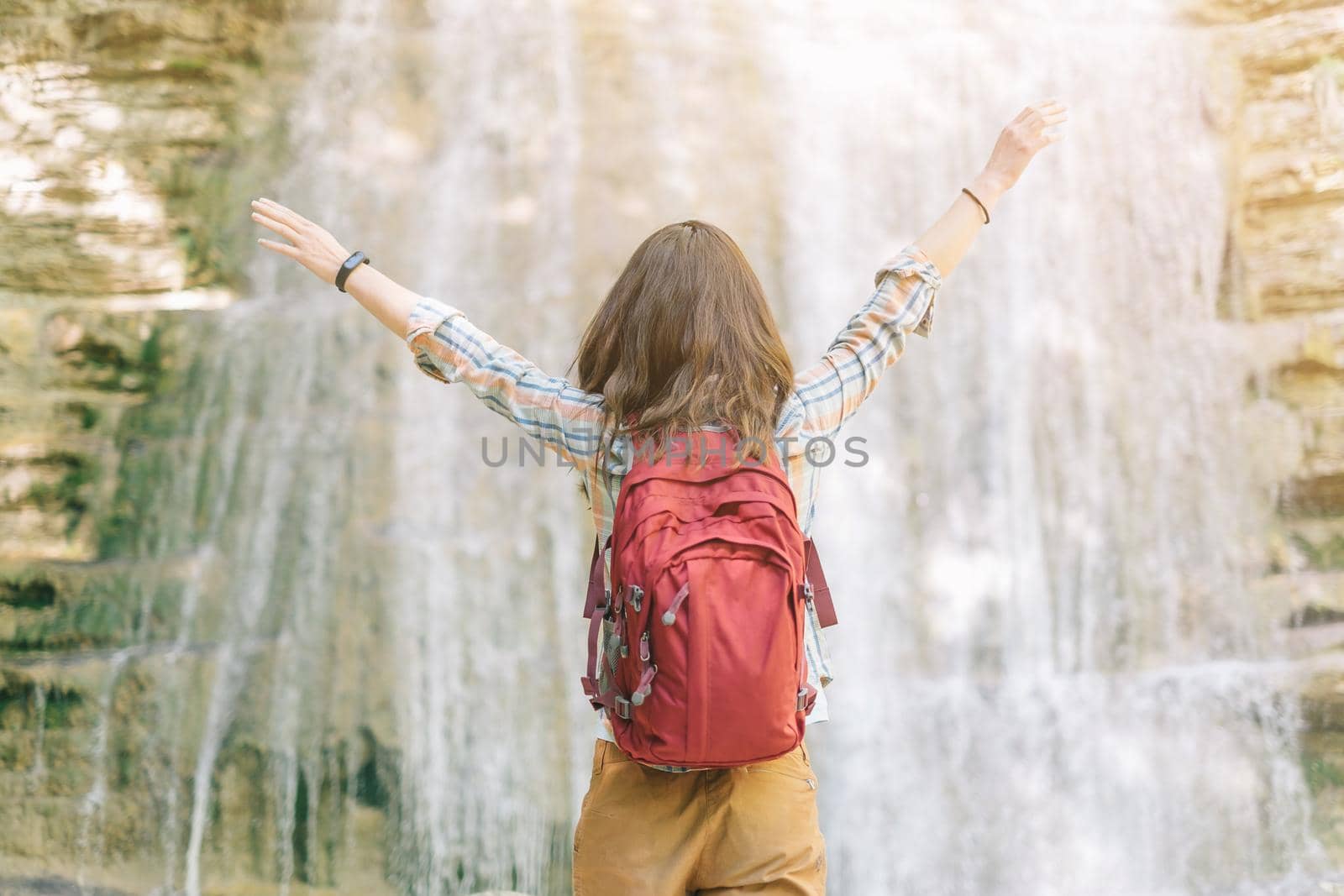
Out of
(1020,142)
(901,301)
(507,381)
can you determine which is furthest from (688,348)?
(1020,142)

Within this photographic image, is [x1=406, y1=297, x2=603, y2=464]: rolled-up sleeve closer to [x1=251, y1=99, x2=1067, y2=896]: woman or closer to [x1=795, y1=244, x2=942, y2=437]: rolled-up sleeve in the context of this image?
[x1=251, y1=99, x2=1067, y2=896]: woman

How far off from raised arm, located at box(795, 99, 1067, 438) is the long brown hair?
8 cm

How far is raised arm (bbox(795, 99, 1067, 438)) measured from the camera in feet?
5.87

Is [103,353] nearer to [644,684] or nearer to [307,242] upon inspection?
[307,242]

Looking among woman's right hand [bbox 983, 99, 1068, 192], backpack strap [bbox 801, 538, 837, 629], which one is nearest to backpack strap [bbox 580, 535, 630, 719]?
backpack strap [bbox 801, 538, 837, 629]

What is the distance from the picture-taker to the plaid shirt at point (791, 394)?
1.73m

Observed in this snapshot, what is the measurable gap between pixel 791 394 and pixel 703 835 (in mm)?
632

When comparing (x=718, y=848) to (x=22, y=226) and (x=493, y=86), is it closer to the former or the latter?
(x=493, y=86)

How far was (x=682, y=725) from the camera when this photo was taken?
1.50 m

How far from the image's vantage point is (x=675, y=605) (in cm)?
150

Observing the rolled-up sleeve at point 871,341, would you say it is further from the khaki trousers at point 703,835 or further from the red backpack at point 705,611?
the khaki trousers at point 703,835

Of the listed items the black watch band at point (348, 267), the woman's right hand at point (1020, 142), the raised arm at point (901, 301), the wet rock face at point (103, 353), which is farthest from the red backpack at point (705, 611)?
the wet rock face at point (103, 353)

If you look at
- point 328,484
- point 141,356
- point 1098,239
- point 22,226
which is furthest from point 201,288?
point 1098,239

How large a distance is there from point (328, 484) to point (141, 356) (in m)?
0.95
